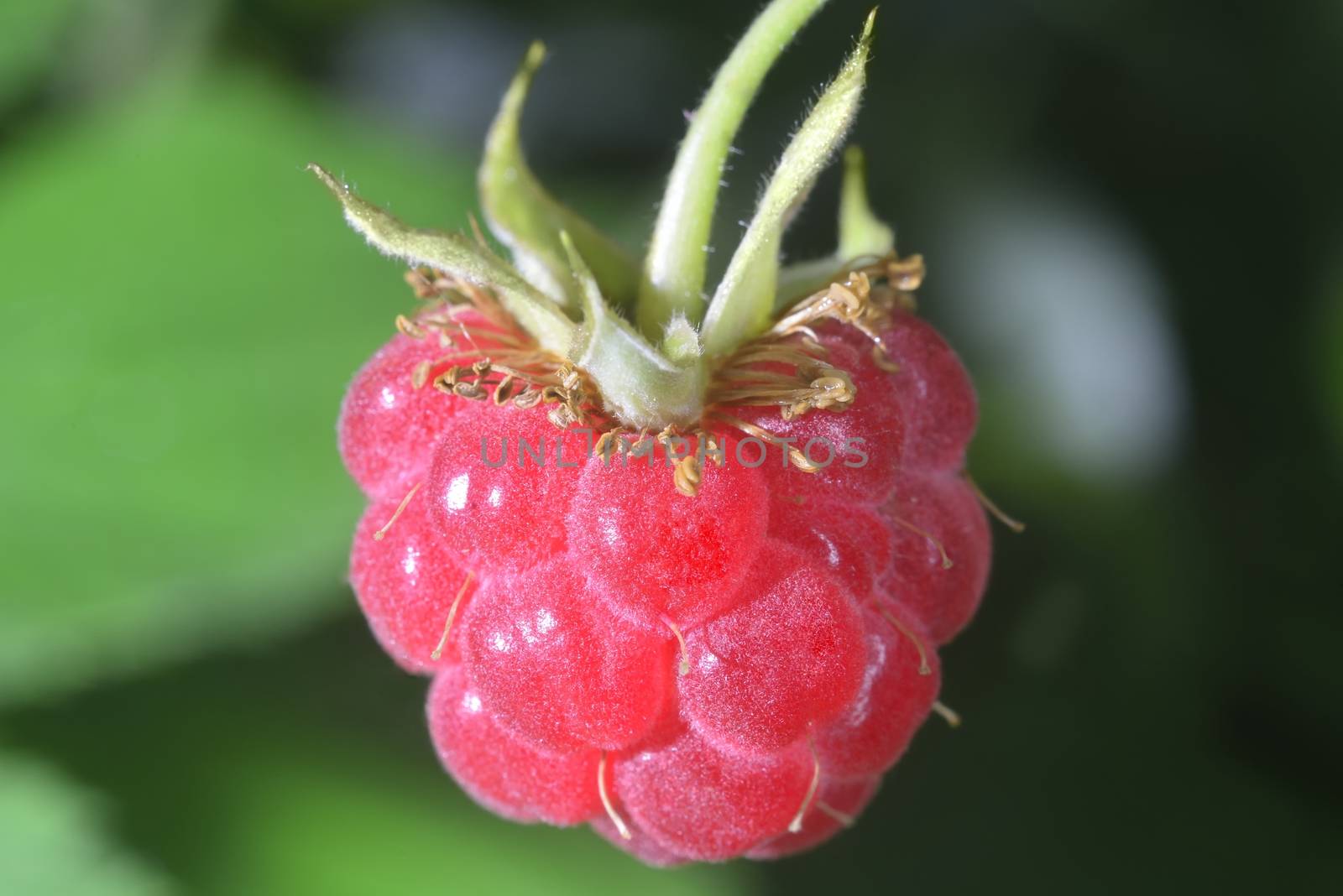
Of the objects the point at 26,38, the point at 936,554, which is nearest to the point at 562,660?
the point at 936,554

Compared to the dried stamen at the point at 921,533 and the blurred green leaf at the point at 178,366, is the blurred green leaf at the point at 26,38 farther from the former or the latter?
the dried stamen at the point at 921,533

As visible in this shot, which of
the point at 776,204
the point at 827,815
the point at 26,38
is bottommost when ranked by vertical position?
the point at 827,815

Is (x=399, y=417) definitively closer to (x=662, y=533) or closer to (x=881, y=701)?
(x=662, y=533)

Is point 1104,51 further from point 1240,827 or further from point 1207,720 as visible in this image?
point 1240,827

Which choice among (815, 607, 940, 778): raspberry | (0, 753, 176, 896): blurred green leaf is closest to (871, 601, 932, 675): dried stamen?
(815, 607, 940, 778): raspberry

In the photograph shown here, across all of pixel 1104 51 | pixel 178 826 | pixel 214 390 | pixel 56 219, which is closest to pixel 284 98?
pixel 56 219
